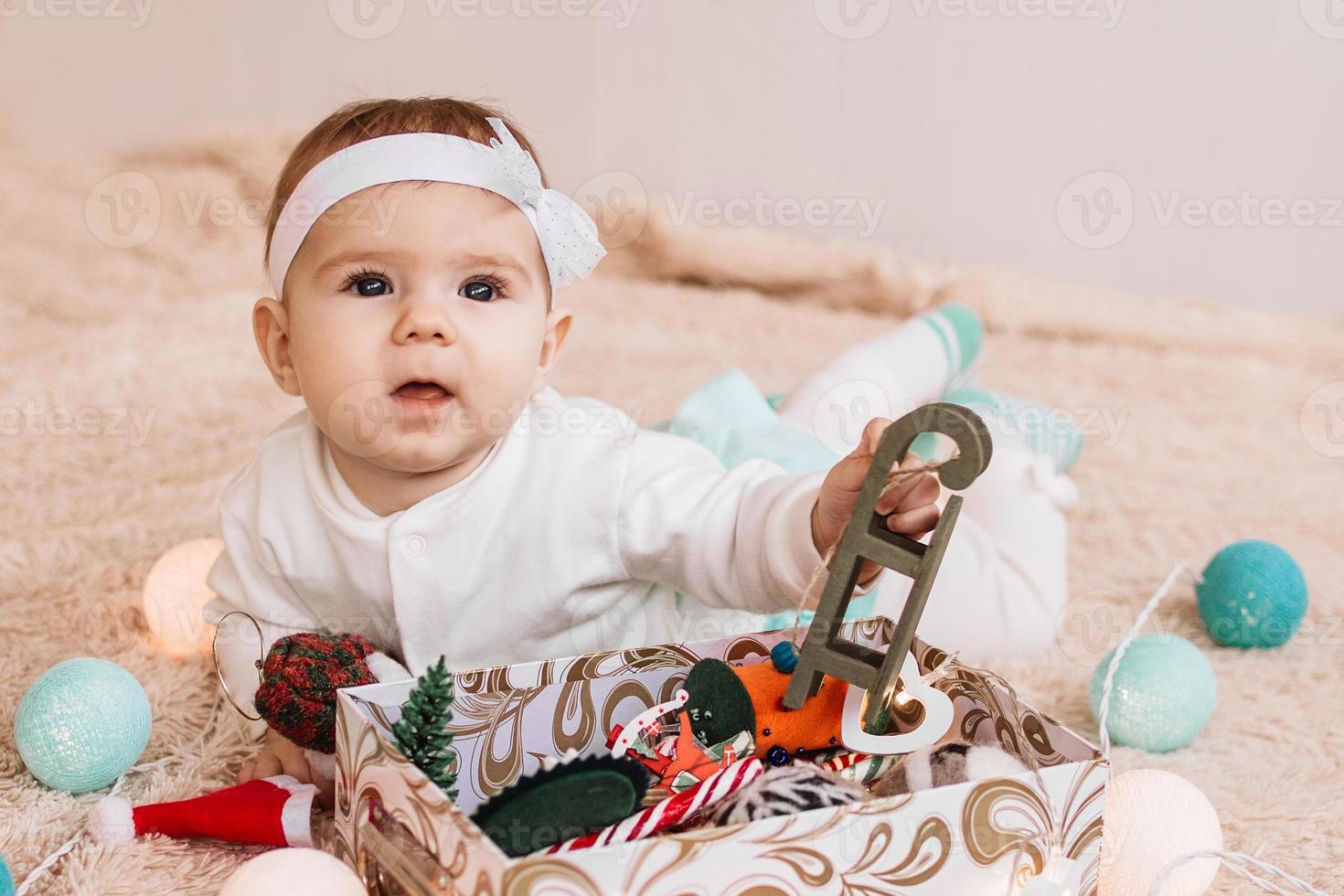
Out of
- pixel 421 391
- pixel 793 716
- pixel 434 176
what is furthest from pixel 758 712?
pixel 434 176

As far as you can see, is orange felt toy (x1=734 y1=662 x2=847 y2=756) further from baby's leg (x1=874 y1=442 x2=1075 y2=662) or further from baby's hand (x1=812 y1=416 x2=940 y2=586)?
baby's leg (x1=874 y1=442 x2=1075 y2=662)

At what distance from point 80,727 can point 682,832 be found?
0.51m

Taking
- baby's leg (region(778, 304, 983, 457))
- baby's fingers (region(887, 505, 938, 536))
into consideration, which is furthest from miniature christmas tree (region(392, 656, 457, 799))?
baby's leg (region(778, 304, 983, 457))

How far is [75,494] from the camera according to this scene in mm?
1515

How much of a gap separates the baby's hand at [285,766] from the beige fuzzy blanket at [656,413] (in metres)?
0.03

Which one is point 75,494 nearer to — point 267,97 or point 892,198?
point 267,97

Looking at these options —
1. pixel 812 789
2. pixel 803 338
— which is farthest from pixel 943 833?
pixel 803 338

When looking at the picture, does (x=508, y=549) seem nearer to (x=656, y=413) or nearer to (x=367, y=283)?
(x=367, y=283)

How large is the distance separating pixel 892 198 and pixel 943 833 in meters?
2.25

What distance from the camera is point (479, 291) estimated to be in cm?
96

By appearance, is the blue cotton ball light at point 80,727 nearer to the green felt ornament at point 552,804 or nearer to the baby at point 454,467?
the baby at point 454,467

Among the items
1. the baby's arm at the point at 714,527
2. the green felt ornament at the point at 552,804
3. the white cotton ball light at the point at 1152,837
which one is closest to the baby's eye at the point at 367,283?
the baby's arm at the point at 714,527

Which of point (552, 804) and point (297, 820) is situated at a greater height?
point (552, 804)

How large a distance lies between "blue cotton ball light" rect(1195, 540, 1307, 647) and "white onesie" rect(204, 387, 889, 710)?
53cm
